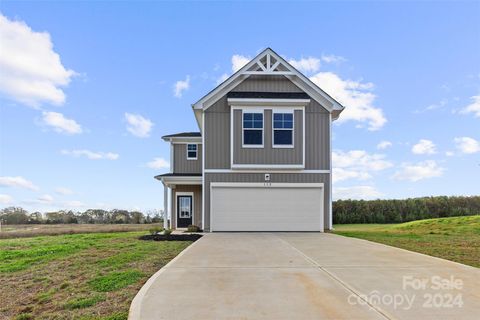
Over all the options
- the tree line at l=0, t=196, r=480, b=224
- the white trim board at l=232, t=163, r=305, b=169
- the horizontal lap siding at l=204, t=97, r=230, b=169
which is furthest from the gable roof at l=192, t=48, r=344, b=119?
the tree line at l=0, t=196, r=480, b=224

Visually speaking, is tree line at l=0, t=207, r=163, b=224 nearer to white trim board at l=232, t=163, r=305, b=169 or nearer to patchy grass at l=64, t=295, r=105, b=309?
white trim board at l=232, t=163, r=305, b=169

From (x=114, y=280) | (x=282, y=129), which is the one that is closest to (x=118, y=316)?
(x=114, y=280)

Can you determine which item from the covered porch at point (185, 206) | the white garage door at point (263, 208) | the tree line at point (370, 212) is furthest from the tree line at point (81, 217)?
the white garage door at point (263, 208)

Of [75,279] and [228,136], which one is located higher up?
[228,136]

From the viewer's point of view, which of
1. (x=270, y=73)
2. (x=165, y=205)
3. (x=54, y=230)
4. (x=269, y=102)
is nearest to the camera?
(x=269, y=102)

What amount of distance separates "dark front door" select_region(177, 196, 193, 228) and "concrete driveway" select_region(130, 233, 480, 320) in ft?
40.1

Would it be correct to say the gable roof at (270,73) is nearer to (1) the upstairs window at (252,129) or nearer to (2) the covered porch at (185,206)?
(1) the upstairs window at (252,129)

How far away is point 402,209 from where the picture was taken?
3347cm

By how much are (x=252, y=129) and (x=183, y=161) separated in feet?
20.7

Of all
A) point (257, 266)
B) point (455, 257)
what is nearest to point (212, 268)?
point (257, 266)

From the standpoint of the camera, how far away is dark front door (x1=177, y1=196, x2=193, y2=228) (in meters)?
20.3

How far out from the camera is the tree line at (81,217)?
29.9 m

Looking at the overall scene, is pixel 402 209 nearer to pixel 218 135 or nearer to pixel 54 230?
pixel 218 135

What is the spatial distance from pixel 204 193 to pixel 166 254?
708 centimetres
